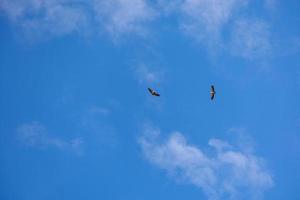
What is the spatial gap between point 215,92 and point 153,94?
1089 cm

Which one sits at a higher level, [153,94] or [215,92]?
[215,92]

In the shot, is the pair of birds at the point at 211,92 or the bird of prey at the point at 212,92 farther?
the bird of prey at the point at 212,92

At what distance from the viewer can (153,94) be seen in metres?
16.5

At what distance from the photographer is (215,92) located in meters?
18.3

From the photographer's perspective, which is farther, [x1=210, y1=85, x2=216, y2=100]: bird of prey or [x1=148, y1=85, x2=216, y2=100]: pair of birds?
[x1=210, y1=85, x2=216, y2=100]: bird of prey

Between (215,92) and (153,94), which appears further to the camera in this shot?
(215,92)
